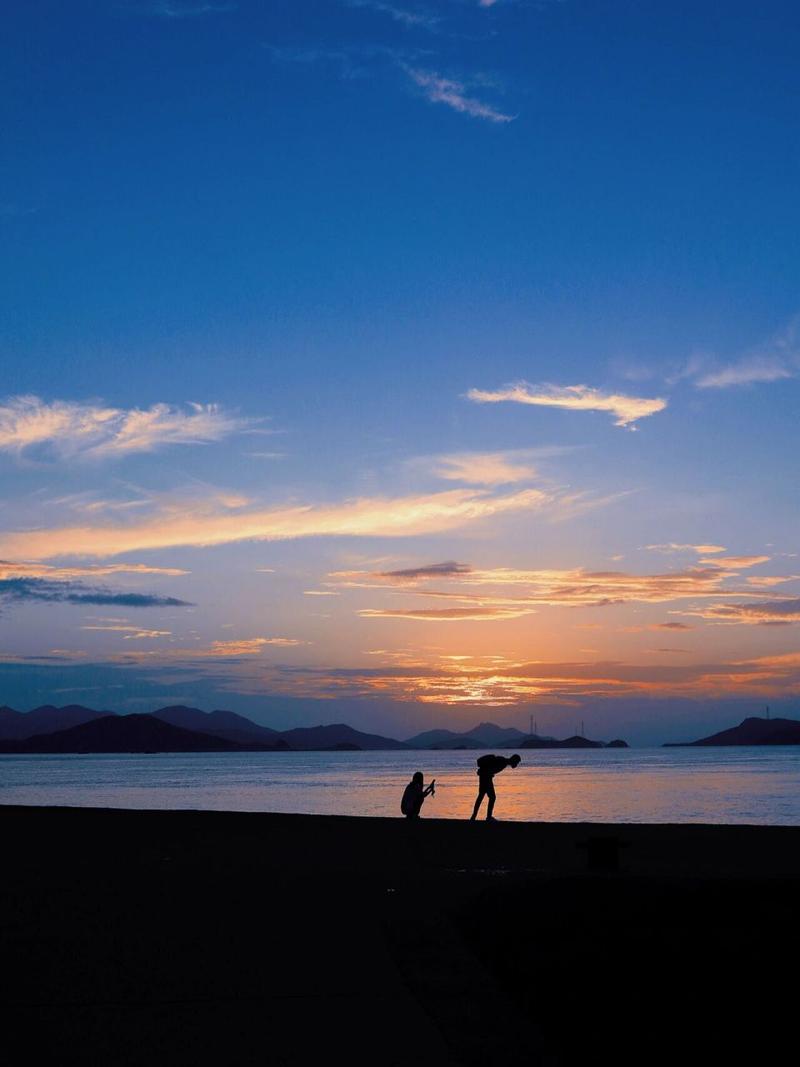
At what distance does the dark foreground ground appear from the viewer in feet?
23.6

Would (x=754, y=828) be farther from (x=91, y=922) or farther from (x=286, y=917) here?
(x=91, y=922)

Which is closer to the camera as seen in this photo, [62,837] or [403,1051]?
[403,1051]

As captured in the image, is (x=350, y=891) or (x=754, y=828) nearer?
(x=350, y=891)

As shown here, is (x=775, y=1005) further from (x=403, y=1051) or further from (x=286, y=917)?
(x=286, y=917)

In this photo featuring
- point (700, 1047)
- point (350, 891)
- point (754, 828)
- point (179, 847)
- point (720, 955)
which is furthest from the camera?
point (754, 828)

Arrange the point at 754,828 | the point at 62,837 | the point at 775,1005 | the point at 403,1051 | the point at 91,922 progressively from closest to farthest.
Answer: the point at 403,1051 < the point at 775,1005 < the point at 91,922 < the point at 62,837 < the point at 754,828

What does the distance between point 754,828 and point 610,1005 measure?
16430 mm

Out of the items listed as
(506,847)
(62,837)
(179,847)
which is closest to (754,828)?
(506,847)

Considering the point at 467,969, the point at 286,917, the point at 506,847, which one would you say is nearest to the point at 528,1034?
the point at 467,969

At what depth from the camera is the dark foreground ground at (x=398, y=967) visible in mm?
7195

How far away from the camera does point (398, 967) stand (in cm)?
937

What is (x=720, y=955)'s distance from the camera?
8.94 metres

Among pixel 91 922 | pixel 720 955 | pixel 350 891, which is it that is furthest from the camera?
pixel 350 891

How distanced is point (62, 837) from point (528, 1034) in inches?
634
